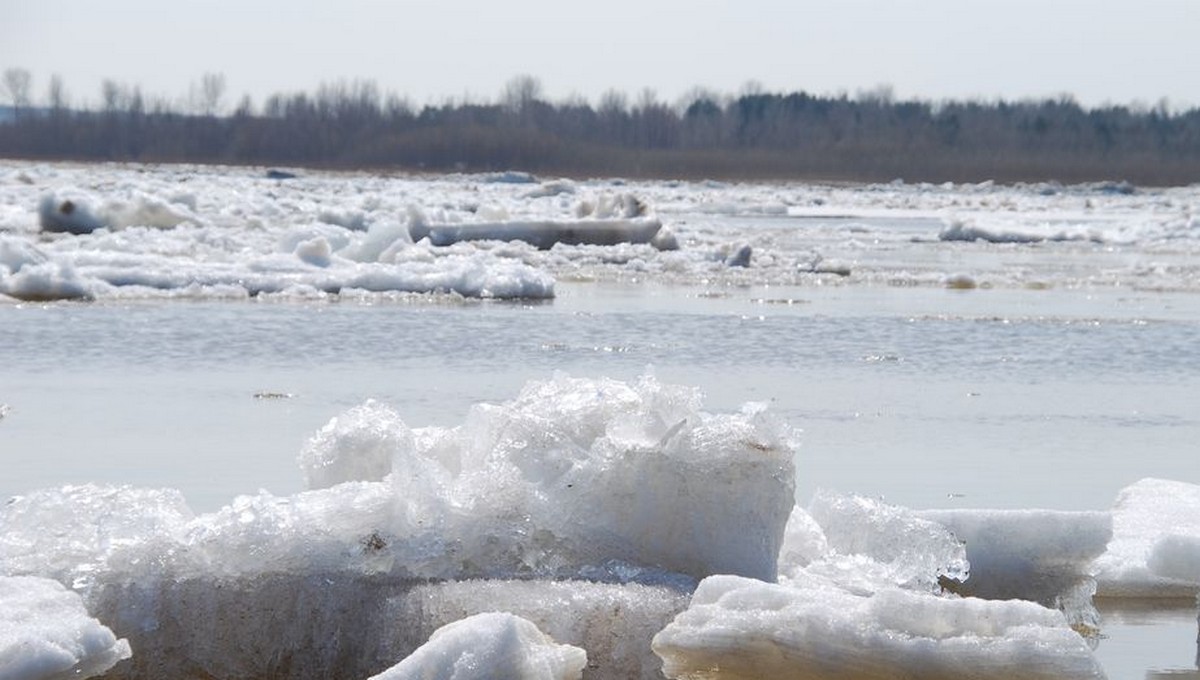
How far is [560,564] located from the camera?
3.85m

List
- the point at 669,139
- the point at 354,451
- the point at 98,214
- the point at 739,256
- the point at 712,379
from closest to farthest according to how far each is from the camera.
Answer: the point at 354,451 → the point at 712,379 → the point at 739,256 → the point at 98,214 → the point at 669,139

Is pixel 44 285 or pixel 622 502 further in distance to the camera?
pixel 44 285

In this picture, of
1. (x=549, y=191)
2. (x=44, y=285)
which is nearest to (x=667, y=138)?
(x=549, y=191)

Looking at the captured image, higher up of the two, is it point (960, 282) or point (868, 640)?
point (868, 640)

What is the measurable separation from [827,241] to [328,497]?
18768 millimetres

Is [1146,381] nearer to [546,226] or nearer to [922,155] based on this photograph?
[546,226]

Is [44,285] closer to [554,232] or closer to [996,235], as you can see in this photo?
[554,232]

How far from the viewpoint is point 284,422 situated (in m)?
6.82

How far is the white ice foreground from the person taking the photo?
3.42m

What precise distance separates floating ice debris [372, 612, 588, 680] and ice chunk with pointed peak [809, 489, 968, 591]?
3.39ft

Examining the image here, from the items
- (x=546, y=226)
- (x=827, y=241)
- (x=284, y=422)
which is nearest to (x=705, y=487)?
(x=284, y=422)

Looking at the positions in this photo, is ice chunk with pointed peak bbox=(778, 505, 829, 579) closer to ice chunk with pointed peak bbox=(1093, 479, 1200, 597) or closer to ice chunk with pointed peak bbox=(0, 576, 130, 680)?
ice chunk with pointed peak bbox=(1093, 479, 1200, 597)

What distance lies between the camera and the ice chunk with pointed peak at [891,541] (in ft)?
13.6

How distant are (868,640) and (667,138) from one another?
8772 cm
